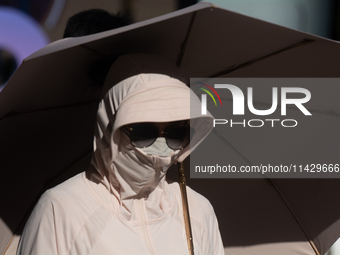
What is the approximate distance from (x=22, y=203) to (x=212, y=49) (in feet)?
3.48

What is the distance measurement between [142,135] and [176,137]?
145 millimetres

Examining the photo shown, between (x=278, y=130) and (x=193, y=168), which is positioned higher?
(x=278, y=130)

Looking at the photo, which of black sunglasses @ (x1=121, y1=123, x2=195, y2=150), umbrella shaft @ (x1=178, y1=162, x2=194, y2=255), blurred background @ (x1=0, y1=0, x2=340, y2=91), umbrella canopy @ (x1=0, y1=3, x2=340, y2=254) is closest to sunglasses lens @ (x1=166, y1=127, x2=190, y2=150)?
black sunglasses @ (x1=121, y1=123, x2=195, y2=150)

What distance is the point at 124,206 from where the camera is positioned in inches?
71.0

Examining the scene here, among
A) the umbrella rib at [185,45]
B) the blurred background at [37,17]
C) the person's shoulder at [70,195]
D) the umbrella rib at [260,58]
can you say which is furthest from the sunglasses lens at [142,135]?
the blurred background at [37,17]

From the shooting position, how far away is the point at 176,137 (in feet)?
5.79

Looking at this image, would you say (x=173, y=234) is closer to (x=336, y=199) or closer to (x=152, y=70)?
(x=152, y=70)

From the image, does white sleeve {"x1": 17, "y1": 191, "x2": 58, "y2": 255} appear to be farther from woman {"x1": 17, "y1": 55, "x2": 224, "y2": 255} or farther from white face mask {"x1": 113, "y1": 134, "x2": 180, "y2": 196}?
white face mask {"x1": 113, "y1": 134, "x2": 180, "y2": 196}

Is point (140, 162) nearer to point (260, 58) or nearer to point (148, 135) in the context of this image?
point (148, 135)

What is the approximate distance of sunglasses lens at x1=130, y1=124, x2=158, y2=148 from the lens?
1.69m

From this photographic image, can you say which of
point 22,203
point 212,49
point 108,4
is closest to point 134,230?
point 22,203

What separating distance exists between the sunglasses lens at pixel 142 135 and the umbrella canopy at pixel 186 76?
1.15 feet

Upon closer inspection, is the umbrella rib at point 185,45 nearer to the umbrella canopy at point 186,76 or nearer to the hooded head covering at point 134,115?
the umbrella canopy at point 186,76

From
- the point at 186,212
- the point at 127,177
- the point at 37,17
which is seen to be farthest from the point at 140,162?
the point at 37,17
